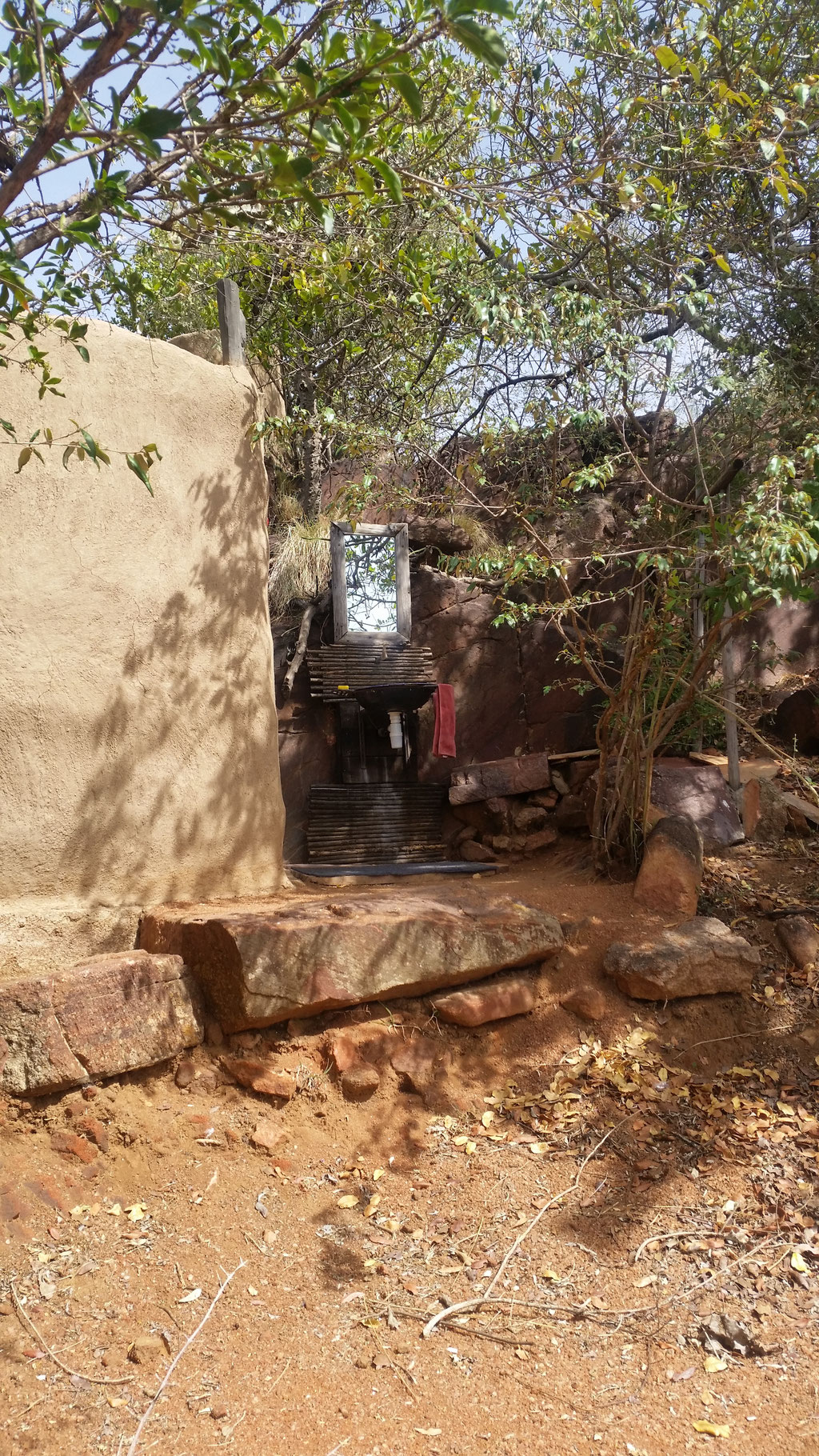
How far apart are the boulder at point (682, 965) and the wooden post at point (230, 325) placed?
3280 mm

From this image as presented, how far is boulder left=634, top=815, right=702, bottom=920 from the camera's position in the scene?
16.1 ft

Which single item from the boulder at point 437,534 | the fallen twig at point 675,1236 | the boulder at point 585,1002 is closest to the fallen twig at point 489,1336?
the fallen twig at point 675,1236

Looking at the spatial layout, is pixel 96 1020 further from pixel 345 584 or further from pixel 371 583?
pixel 371 583

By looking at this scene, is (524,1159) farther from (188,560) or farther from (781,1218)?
(188,560)

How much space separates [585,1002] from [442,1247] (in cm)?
138

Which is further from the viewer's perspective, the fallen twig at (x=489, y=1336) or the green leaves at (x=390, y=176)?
the fallen twig at (x=489, y=1336)

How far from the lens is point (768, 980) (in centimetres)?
461

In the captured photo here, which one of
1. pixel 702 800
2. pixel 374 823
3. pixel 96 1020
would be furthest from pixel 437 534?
pixel 96 1020

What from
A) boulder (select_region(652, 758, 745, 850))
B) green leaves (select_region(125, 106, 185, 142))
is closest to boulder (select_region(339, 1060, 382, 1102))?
boulder (select_region(652, 758, 745, 850))

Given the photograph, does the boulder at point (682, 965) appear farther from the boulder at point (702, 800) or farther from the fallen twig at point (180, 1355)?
the fallen twig at point (180, 1355)

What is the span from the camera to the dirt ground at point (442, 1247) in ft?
8.33

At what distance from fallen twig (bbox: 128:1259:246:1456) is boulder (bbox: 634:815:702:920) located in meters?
2.66

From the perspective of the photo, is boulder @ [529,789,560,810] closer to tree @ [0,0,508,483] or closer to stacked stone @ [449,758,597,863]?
stacked stone @ [449,758,597,863]

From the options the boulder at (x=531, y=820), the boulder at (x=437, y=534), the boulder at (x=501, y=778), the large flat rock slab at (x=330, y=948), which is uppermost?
the boulder at (x=437, y=534)
